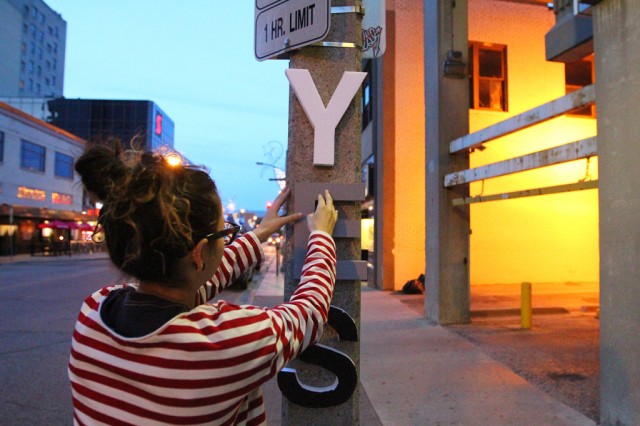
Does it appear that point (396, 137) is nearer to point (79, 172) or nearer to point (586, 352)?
point (586, 352)

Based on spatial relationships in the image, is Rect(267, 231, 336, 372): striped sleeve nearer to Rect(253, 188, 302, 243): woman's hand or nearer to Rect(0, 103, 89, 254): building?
Rect(253, 188, 302, 243): woman's hand

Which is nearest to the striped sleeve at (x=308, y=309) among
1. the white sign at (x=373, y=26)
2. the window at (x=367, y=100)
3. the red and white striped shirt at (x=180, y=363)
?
the red and white striped shirt at (x=180, y=363)

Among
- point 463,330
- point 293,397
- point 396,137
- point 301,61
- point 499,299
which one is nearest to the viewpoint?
point 293,397

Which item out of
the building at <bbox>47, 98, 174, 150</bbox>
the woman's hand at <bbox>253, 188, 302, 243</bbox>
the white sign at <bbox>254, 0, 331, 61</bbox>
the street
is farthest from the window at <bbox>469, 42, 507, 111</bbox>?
the building at <bbox>47, 98, 174, 150</bbox>

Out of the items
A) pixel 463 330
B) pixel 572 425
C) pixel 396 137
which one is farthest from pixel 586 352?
pixel 396 137

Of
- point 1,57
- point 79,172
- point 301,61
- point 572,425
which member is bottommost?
point 572,425

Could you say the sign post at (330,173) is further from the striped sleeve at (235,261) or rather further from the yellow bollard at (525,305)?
the yellow bollard at (525,305)

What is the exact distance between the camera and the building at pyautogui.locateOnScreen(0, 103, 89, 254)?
106ft

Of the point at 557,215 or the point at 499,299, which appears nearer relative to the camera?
the point at 499,299

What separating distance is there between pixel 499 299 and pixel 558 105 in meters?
6.77

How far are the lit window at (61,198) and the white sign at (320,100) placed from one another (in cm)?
4221

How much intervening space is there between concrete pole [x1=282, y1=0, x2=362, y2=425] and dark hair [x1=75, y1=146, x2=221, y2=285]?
949 millimetres

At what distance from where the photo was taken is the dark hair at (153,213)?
1.25 m

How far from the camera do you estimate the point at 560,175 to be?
1456 centimetres
